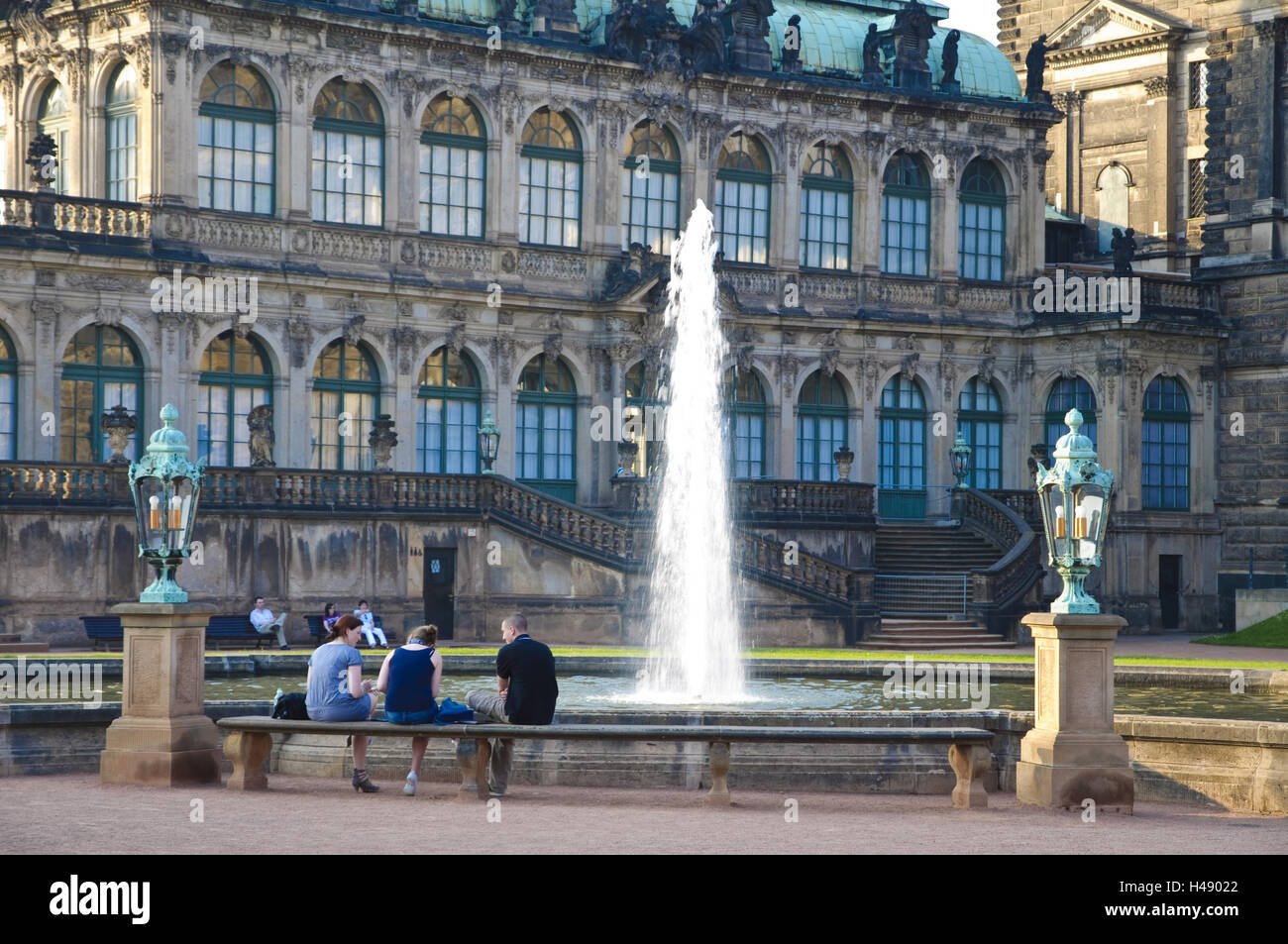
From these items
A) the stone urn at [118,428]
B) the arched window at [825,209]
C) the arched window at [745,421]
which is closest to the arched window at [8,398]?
the stone urn at [118,428]

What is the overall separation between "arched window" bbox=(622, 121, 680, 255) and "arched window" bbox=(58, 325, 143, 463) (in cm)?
1173

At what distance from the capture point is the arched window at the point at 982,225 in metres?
50.9

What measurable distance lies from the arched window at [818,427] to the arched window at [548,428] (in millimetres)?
5840

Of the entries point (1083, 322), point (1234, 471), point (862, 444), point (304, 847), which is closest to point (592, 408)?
point (862, 444)

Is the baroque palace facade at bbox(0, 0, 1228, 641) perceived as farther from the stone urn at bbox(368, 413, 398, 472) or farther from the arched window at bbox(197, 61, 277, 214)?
the stone urn at bbox(368, 413, 398, 472)

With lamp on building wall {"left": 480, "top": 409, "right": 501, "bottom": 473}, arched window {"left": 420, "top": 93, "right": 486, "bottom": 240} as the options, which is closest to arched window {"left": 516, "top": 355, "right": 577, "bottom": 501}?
arched window {"left": 420, "top": 93, "right": 486, "bottom": 240}

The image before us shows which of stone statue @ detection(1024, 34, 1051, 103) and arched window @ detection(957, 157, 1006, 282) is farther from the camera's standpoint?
stone statue @ detection(1024, 34, 1051, 103)

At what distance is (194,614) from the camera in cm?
1873

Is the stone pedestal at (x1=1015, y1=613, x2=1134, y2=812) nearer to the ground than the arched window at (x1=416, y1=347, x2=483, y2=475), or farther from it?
nearer to the ground

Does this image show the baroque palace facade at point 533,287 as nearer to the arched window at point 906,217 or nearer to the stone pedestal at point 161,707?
the arched window at point 906,217

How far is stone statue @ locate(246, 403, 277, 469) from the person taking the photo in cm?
3762

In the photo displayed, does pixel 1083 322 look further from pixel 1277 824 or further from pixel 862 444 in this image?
pixel 1277 824

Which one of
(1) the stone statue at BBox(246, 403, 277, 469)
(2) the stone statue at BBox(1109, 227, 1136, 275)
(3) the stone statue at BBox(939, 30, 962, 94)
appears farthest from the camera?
(3) the stone statue at BBox(939, 30, 962, 94)

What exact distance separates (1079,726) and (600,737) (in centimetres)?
405
